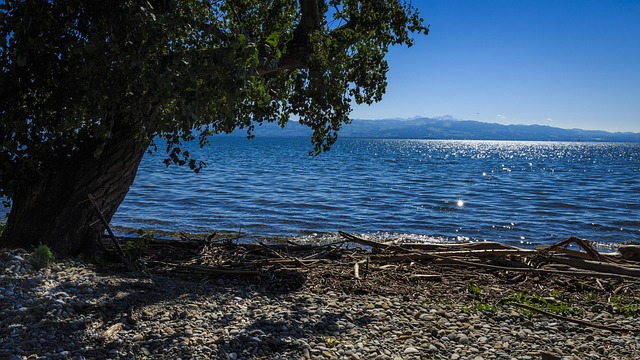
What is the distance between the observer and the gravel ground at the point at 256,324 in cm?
589

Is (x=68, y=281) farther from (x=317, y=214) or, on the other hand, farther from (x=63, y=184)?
(x=317, y=214)

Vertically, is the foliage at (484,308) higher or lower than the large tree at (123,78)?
lower

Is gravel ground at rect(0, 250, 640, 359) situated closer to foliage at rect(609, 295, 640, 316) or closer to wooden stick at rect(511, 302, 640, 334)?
wooden stick at rect(511, 302, 640, 334)

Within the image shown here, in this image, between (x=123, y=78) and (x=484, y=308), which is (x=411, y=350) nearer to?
(x=484, y=308)

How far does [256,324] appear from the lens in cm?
668

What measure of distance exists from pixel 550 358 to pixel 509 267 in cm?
392

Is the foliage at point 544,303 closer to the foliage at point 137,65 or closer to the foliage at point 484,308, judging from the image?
the foliage at point 484,308

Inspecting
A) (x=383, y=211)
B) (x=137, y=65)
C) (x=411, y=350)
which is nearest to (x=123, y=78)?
(x=137, y=65)

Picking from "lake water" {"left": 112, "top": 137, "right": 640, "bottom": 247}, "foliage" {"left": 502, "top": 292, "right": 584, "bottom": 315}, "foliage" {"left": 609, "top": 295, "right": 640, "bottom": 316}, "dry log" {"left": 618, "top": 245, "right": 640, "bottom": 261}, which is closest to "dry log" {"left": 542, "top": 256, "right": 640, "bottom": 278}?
"foliage" {"left": 609, "top": 295, "right": 640, "bottom": 316}

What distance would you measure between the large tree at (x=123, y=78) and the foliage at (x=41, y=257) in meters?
0.76

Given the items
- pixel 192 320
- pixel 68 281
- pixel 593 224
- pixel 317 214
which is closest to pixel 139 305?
pixel 192 320

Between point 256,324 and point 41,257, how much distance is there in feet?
13.9

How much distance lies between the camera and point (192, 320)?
673 centimetres

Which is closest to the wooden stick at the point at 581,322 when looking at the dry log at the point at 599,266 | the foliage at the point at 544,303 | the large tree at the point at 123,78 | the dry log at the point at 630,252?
the foliage at the point at 544,303
